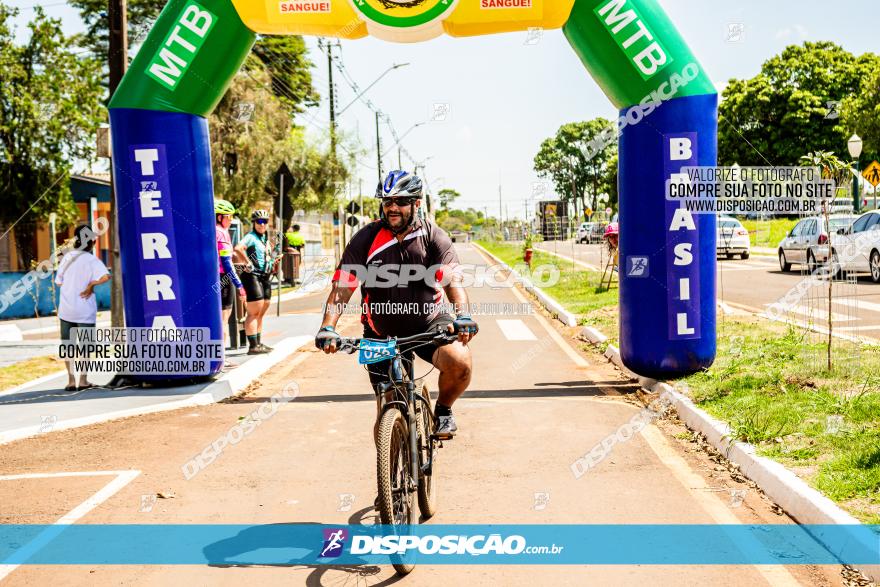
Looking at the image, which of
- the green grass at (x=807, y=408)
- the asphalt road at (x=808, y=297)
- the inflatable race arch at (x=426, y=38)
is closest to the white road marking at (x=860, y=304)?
the asphalt road at (x=808, y=297)

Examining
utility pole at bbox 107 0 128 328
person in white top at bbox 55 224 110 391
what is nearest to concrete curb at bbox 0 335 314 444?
person in white top at bbox 55 224 110 391

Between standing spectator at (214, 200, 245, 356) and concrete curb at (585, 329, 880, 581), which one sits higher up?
standing spectator at (214, 200, 245, 356)

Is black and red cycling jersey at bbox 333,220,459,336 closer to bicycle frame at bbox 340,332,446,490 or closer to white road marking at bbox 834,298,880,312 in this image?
bicycle frame at bbox 340,332,446,490

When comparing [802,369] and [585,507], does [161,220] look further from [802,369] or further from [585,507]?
[802,369]

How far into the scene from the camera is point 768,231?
51.7 metres

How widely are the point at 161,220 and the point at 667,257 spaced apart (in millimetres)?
5519

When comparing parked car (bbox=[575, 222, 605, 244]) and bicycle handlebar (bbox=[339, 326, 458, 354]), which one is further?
parked car (bbox=[575, 222, 605, 244])

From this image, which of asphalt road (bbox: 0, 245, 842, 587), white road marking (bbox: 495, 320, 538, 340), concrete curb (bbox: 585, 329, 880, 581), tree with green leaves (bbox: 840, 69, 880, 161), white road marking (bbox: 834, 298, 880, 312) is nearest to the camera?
asphalt road (bbox: 0, 245, 842, 587)

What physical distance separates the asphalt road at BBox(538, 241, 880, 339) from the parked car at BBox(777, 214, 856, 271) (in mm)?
486

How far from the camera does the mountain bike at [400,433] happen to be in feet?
14.0

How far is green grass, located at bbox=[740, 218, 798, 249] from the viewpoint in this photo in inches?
1895

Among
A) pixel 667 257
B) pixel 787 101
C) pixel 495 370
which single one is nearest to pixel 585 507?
pixel 667 257

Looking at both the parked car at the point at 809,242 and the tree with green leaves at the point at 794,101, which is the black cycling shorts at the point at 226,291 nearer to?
the parked car at the point at 809,242

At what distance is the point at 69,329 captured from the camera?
9.75 meters
